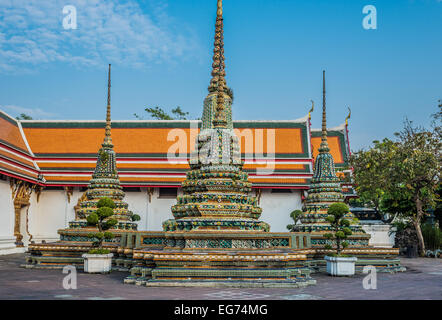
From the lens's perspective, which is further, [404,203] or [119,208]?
[404,203]

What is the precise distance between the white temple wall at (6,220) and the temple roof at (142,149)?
1354 mm

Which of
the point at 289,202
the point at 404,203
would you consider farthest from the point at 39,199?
the point at 404,203

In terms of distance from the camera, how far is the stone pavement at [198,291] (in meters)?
8.32

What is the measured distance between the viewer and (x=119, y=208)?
17500 millimetres

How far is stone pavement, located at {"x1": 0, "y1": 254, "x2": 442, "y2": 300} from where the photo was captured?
8.32 meters

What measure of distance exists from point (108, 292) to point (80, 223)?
795 cm

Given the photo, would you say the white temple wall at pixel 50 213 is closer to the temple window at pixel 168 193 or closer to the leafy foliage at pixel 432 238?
the temple window at pixel 168 193

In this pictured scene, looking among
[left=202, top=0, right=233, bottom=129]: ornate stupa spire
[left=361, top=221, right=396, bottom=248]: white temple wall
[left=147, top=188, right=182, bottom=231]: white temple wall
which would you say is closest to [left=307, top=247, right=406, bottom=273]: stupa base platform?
[left=202, top=0, right=233, bottom=129]: ornate stupa spire

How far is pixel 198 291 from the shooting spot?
8.91 m

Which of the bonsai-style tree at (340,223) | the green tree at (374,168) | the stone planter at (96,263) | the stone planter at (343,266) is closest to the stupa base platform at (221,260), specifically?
the stone planter at (96,263)

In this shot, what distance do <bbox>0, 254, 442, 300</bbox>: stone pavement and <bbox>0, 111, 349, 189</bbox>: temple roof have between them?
14.2 meters

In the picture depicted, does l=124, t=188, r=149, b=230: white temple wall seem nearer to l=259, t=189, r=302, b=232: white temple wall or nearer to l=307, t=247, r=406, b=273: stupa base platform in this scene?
l=259, t=189, r=302, b=232: white temple wall

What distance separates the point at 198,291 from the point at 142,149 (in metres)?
20.0
